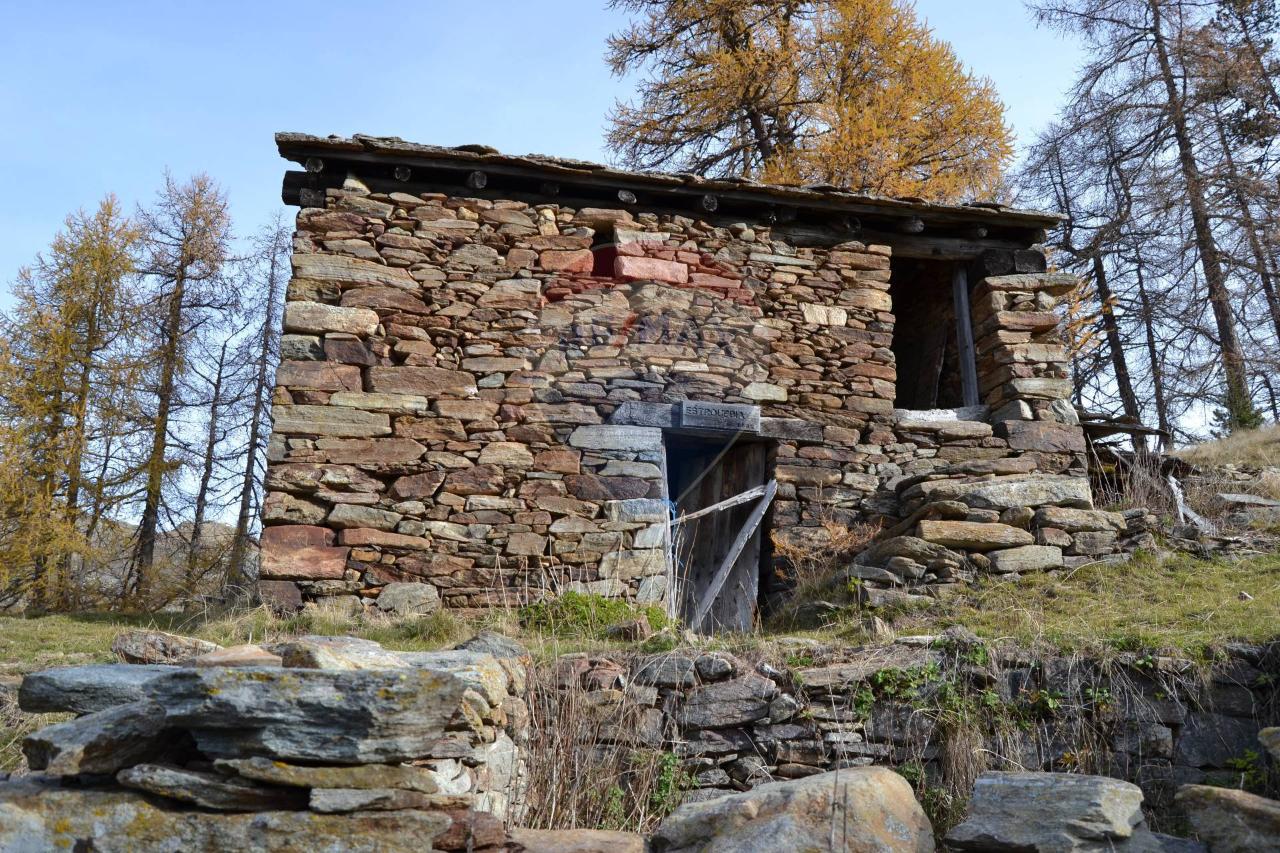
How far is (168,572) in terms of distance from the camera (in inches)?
490

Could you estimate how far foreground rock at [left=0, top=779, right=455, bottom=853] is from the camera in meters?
2.72

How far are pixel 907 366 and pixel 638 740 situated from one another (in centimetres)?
674

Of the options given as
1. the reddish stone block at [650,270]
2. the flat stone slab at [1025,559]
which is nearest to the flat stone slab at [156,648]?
the reddish stone block at [650,270]

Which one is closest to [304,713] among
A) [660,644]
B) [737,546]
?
[660,644]

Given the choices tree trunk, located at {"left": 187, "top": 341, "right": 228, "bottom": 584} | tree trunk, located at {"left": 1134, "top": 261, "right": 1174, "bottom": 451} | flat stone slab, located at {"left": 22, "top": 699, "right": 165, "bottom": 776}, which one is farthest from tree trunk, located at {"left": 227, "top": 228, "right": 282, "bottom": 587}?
tree trunk, located at {"left": 1134, "top": 261, "right": 1174, "bottom": 451}

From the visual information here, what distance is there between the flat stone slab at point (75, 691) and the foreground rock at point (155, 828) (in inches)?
23.2

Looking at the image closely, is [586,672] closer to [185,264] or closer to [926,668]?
[926,668]

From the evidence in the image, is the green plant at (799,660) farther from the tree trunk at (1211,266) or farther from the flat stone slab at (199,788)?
the tree trunk at (1211,266)

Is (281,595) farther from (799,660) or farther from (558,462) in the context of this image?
(799,660)

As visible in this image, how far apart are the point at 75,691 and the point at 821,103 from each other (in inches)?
481

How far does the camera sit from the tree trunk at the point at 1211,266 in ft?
46.2

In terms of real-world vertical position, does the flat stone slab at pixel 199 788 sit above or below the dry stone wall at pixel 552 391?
below

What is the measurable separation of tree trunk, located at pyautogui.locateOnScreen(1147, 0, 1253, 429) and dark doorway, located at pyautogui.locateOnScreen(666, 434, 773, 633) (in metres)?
9.62

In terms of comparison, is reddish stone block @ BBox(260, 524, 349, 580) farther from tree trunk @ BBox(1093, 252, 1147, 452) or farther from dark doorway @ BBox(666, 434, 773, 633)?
tree trunk @ BBox(1093, 252, 1147, 452)
